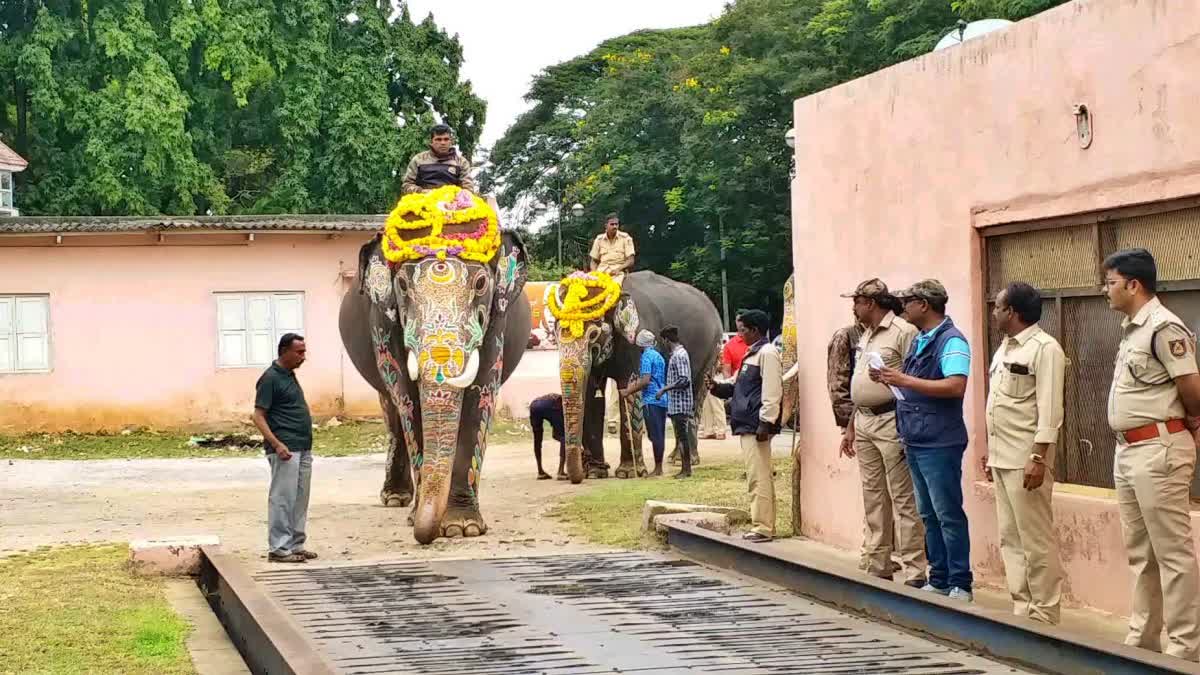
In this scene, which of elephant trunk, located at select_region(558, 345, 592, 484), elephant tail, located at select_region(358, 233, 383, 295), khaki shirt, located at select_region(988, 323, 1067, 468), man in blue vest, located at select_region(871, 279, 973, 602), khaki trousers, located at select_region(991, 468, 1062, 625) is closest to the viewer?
khaki shirt, located at select_region(988, 323, 1067, 468)

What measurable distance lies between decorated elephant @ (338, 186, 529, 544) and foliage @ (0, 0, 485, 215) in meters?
27.8

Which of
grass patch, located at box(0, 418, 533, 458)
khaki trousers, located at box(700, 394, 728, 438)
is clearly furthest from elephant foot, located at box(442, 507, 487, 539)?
khaki trousers, located at box(700, 394, 728, 438)

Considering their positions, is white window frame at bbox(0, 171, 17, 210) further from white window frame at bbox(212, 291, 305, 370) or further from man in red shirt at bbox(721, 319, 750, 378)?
man in red shirt at bbox(721, 319, 750, 378)

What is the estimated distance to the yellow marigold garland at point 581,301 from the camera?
18297 millimetres

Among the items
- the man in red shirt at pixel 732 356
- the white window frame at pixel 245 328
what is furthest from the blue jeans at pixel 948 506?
the white window frame at pixel 245 328

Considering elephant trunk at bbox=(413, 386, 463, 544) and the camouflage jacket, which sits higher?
the camouflage jacket

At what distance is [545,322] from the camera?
33.2 meters

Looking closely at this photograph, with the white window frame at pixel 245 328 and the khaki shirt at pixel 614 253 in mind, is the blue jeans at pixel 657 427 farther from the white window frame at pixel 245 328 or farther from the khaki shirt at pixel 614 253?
the white window frame at pixel 245 328

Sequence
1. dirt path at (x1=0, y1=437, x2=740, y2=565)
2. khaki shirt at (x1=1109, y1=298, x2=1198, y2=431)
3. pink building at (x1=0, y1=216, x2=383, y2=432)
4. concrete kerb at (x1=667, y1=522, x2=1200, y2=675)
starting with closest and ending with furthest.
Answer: concrete kerb at (x1=667, y1=522, x2=1200, y2=675)
khaki shirt at (x1=1109, y1=298, x2=1198, y2=431)
dirt path at (x1=0, y1=437, x2=740, y2=565)
pink building at (x1=0, y1=216, x2=383, y2=432)

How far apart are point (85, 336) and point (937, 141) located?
759 inches

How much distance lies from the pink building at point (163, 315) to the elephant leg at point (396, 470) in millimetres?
11726

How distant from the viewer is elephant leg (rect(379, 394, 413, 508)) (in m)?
16.0

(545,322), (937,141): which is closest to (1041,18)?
(937,141)

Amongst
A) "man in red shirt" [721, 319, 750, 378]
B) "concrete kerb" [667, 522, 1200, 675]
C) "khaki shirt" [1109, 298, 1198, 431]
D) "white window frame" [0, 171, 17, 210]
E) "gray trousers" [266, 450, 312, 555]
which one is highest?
"white window frame" [0, 171, 17, 210]
